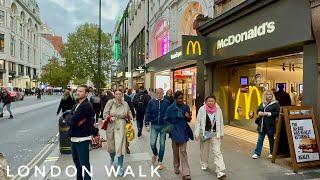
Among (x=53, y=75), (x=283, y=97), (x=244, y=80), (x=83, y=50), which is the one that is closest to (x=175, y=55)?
(x=244, y=80)

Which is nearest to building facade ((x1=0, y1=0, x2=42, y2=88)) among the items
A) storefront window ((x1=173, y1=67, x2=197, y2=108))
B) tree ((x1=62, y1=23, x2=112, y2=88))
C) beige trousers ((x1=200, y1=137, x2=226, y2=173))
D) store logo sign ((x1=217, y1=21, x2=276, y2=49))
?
tree ((x1=62, y1=23, x2=112, y2=88))

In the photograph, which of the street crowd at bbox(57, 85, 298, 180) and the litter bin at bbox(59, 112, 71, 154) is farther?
the litter bin at bbox(59, 112, 71, 154)

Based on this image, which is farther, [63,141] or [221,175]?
[63,141]

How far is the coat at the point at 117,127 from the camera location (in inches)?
298

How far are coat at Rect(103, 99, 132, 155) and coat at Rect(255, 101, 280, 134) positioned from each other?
3224mm

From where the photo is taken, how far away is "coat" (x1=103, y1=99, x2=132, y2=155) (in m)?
7.56

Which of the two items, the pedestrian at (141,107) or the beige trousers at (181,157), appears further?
the pedestrian at (141,107)

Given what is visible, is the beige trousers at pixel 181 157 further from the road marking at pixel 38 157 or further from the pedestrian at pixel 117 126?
the road marking at pixel 38 157

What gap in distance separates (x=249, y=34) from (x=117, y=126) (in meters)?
5.69

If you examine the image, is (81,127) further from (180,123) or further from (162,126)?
(162,126)

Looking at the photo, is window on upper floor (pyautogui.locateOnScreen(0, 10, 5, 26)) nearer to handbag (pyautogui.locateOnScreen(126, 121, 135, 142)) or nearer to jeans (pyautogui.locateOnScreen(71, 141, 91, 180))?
handbag (pyautogui.locateOnScreen(126, 121, 135, 142))

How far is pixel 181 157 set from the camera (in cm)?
721

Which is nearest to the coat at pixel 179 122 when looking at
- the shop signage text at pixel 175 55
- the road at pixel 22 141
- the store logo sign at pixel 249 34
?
the road at pixel 22 141

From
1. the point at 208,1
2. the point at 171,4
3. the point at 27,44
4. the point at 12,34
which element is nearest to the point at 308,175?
the point at 208,1
